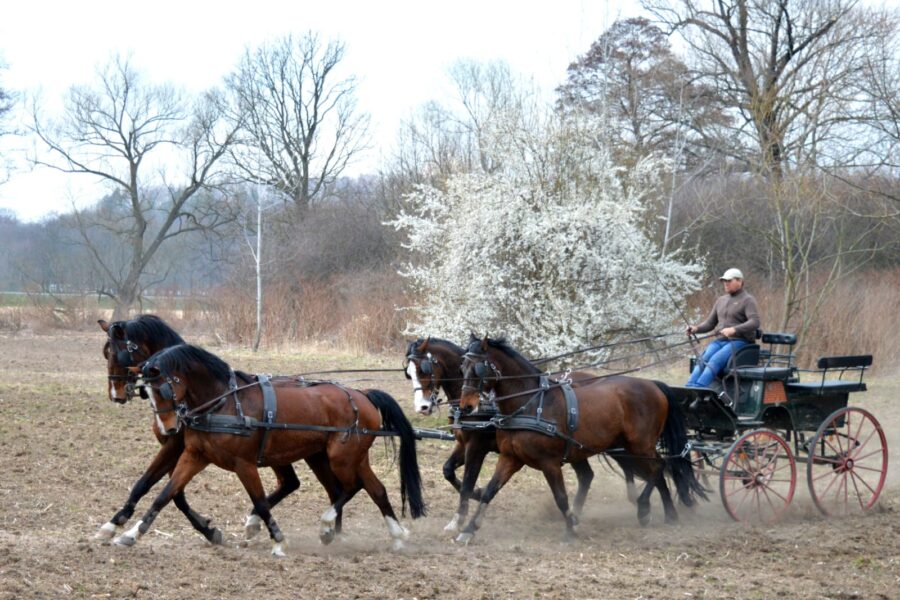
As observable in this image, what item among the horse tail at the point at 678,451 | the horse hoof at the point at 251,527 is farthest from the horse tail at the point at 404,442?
the horse tail at the point at 678,451

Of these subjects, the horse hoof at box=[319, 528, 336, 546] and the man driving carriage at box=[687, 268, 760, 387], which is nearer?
the horse hoof at box=[319, 528, 336, 546]

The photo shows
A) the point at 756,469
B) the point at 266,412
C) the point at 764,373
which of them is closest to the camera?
the point at 266,412

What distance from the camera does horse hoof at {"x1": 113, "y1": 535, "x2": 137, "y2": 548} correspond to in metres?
6.89

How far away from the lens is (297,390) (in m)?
7.84

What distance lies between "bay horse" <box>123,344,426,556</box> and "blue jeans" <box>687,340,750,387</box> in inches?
119

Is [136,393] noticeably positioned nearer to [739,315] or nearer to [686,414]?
[686,414]

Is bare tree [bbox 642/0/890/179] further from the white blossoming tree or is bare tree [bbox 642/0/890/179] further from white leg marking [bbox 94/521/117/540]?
white leg marking [bbox 94/521/117/540]

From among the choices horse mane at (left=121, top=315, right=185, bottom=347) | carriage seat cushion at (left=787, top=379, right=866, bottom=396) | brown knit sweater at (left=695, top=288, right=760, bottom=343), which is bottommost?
carriage seat cushion at (left=787, top=379, right=866, bottom=396)

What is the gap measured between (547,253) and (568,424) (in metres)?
6.67

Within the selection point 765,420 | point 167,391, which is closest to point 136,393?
point 167,391

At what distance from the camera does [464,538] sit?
26.2ft

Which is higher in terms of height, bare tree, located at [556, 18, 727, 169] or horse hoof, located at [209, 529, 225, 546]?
Result: bare tree, located at [556, 18, 727, 169]

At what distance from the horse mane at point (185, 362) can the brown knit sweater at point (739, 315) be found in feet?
15.3

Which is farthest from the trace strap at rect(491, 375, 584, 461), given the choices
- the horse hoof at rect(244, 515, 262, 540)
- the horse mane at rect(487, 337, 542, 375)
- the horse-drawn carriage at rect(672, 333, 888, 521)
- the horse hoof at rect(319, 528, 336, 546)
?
the horse hoof at rect(244, 515, 262, 540)
